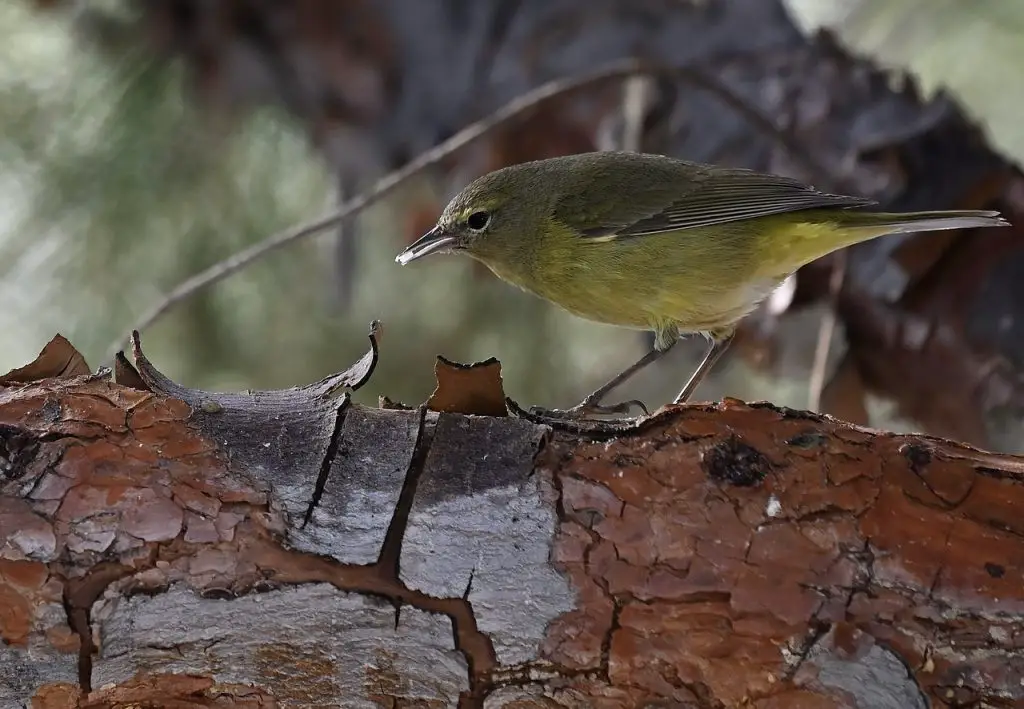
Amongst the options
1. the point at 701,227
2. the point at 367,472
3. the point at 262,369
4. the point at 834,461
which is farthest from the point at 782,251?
the point at 262,369

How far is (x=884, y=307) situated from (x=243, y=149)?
2.56 m

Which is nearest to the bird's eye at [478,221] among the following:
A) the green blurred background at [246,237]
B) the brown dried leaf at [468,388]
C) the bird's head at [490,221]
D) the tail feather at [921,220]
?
the bird's head at [490,221]

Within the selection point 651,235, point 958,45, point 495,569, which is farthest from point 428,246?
point 958,45

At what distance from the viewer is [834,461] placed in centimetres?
169

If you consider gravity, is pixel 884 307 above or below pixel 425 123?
below

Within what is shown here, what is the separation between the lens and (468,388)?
6.04 ft

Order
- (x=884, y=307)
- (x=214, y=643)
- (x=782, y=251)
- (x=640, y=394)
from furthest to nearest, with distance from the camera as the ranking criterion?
(x=640, y=394) → (x=884, y=307) → (x=782, y=251) → (x=214, y=643)

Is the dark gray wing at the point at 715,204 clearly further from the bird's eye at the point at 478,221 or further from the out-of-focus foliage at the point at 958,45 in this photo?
the out-of-focus foliage at the point at 958,45

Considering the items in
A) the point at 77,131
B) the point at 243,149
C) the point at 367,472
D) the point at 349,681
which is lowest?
the point at 349,681

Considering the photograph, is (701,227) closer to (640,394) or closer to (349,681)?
(349,681)

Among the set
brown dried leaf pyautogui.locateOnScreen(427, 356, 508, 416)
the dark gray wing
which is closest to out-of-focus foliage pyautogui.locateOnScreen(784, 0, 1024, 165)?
the dark gray wing

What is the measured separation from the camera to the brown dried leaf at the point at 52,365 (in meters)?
1.78

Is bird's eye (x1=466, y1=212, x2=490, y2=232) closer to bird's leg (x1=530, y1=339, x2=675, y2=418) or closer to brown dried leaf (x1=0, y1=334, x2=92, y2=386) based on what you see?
bird's leg (x1=530, y1=339, x2=675, y2=418)

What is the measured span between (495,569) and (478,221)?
187 cm
